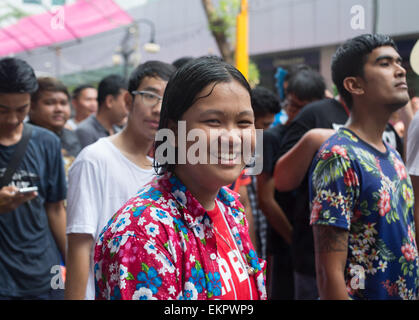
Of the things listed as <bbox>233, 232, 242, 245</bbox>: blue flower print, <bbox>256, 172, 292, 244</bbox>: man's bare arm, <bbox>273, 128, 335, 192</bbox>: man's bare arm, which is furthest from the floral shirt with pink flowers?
<bbox>256, 172, 292, 244</bbox>: man's bare arm

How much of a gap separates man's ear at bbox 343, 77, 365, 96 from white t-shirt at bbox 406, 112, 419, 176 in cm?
61

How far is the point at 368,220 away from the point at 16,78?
2.06 meters

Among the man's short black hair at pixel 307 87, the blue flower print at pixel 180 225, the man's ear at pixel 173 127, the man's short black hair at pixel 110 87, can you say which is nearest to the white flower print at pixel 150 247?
the blue flower print at pixel 180 225

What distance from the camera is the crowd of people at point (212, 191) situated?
3.94 ft

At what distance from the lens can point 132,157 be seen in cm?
231

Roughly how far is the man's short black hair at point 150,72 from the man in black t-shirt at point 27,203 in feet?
2.43

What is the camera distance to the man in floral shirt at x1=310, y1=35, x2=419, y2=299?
6.32ft

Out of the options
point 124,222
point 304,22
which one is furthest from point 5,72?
point 304,22

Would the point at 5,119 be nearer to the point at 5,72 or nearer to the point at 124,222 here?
the point at 5,72

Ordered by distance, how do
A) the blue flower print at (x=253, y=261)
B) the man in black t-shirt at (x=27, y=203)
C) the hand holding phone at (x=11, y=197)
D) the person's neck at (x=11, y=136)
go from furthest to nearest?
the person's neck at (x=11, y=136)
the man in black t-shirt at (x=27, y=203)
the hand holding phone at (x=11, y=197)
the blue flower print at (x=253, y=261)

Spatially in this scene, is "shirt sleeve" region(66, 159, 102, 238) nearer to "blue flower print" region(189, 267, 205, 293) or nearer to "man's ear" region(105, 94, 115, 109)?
"blue flower print" region(189, 267, 205, 293)

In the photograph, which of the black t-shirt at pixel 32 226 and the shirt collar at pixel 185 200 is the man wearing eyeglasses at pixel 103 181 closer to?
the black t-shirt at pixel 32 226

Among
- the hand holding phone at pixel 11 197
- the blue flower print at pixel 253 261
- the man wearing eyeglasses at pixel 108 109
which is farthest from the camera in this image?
the man wearing eyeglasses at pixel 108 109
